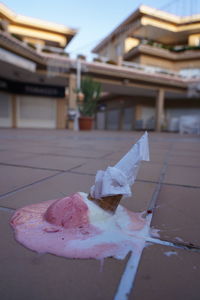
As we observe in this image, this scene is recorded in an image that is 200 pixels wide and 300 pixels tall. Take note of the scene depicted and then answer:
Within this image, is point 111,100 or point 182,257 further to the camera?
point 111,100

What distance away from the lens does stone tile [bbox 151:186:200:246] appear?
0.51 m

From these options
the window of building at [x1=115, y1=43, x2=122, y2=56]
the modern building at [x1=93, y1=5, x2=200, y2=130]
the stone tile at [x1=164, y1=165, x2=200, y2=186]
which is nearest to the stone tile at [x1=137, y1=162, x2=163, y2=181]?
the stone tile at [x1=164, y1=165, x2=200, y2=186]

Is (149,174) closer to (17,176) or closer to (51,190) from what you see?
(51,190)

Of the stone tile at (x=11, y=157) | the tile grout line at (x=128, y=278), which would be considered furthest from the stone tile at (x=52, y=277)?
the stone tile at (x=11, y=157)

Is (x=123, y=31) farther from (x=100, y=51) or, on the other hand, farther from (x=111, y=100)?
(x=111, y=100)

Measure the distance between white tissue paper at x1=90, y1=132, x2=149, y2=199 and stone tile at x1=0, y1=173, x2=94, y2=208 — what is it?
0.83 ft

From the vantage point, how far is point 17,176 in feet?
3.49

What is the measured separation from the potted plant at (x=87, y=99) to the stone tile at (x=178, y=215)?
6.78m

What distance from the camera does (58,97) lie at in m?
10.6

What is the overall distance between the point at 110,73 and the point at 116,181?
9.05m

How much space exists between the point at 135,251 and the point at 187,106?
1434 cm

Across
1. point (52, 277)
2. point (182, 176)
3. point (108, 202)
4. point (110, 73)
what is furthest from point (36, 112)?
point (52, 277)

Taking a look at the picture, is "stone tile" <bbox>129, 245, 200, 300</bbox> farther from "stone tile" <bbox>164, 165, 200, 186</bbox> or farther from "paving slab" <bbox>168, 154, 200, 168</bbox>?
"paving slab" <bbox>168, 154, 200, 168</bbox>

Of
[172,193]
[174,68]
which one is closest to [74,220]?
[172,193]
